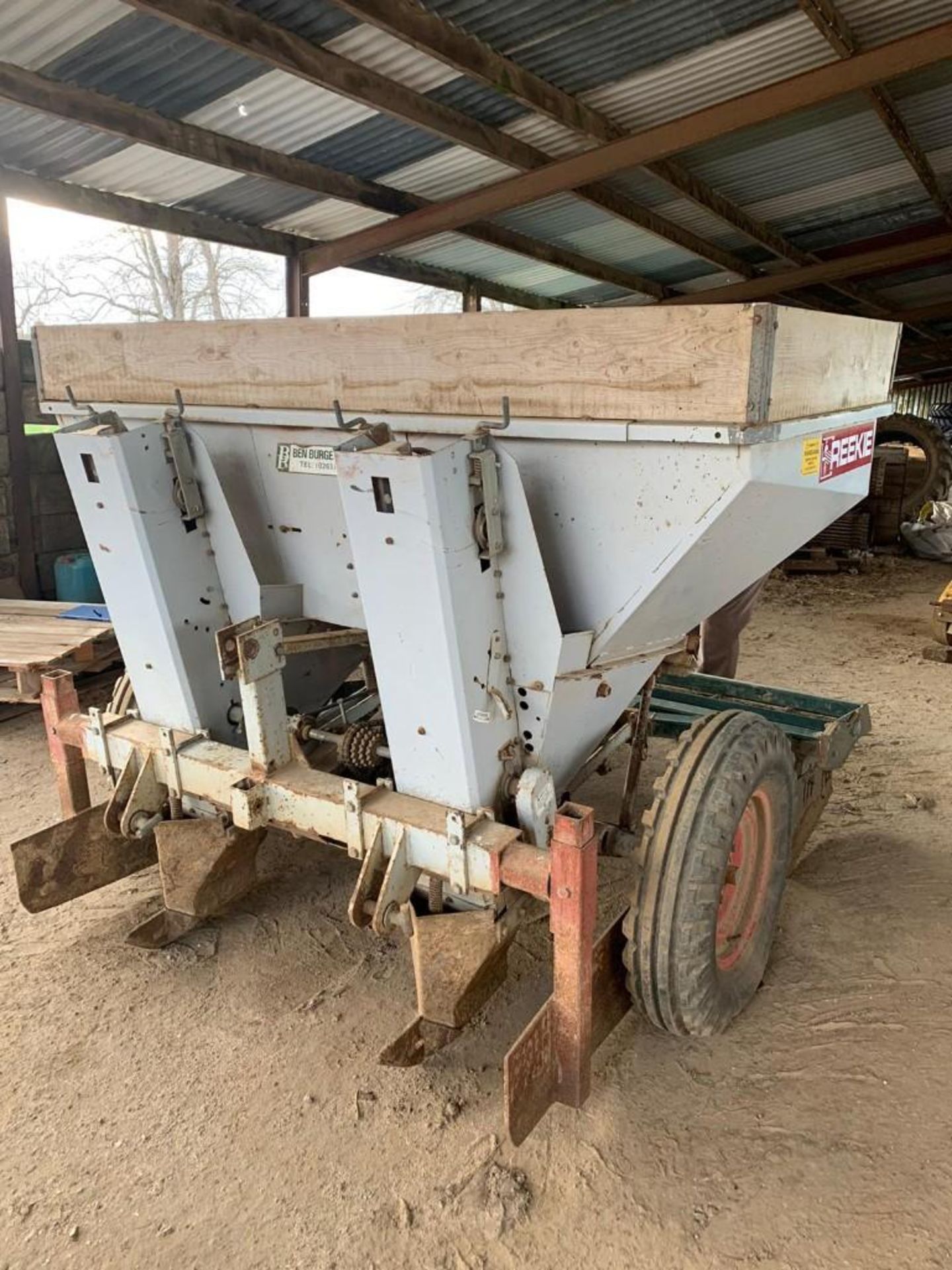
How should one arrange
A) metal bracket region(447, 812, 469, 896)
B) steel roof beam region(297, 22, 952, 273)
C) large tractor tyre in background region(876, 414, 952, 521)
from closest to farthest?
metal bracket region(447, 812, 469, 896), steel roof beam region(297, 22, 952, 273), large tractor tyre in background region(876, 414, 952, 521)

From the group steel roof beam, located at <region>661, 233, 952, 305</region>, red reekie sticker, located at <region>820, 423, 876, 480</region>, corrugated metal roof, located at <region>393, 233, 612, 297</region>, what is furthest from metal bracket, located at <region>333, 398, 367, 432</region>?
steel roof beam, located at <region>661, 233, 952, 305</region>

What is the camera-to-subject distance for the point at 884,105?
533 cm

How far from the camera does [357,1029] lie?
2.57 meters

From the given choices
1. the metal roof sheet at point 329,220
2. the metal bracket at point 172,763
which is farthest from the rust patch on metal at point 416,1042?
the metal roof sheet at point 329,220

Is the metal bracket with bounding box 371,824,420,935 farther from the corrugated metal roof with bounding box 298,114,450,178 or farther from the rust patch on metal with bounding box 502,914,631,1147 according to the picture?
the corrugated metal roof with bounding box 298,114,450,178

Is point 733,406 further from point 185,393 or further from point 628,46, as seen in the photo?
point 628,46

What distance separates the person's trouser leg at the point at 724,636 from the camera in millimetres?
4328

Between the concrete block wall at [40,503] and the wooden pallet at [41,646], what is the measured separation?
55cm

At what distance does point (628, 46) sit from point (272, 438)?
3.32 m

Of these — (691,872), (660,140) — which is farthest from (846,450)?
(660,140)

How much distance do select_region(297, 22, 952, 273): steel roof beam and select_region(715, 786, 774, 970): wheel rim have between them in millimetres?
3964

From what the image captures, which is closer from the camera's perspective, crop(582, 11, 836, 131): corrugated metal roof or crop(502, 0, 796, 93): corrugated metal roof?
crop(502, 0, 796, 93): corrugated metal roof

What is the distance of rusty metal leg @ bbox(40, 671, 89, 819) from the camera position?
9.42 feet

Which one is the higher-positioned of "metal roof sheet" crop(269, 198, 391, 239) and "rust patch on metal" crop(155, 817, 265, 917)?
"metal roof sheet" crop(269, 198, 391, 239)
